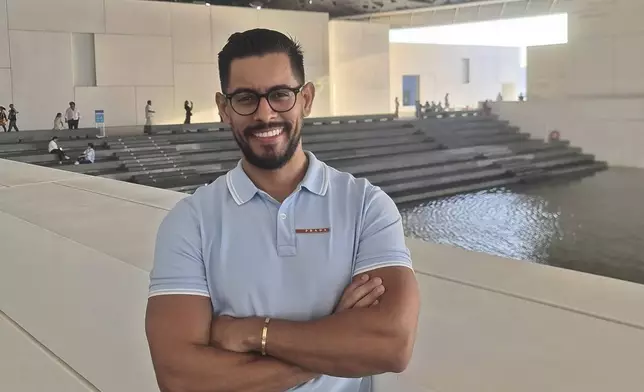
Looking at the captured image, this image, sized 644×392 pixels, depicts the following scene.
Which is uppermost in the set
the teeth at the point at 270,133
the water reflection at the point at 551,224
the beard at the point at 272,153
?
the teeth at the point at 270,133

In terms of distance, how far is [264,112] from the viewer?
1808 millimetres

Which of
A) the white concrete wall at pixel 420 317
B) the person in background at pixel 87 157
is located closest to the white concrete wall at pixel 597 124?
the person in background at pixel 87 157

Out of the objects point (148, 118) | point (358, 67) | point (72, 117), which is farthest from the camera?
point (358, 67)

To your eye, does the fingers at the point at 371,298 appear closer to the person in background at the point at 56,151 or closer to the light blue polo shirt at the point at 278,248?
the light blue polo shirt at the point at 278,248

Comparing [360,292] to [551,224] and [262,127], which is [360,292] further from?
[551,224]

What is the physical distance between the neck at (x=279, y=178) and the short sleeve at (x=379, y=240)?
213mm

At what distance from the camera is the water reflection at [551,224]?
988cm

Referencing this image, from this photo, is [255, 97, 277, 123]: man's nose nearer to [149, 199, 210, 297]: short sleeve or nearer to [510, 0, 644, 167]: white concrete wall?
[149, 199, 210, 297]: short sleeve

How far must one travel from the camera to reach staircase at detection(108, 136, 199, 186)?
1546 cm

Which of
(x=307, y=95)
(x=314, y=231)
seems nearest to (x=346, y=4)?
(x=307, y=95)

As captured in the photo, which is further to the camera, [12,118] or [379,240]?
[12,118]

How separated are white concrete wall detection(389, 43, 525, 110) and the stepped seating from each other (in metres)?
10.7

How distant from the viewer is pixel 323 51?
2748cm

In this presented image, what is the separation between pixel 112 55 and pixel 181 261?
2188 centimetres
